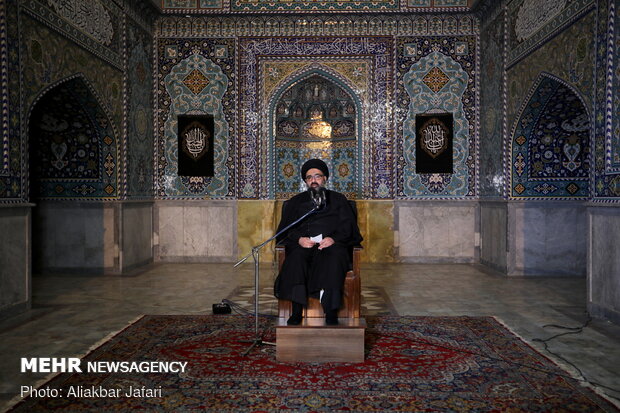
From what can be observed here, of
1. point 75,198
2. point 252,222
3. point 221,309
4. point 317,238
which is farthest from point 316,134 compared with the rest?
point 317,238

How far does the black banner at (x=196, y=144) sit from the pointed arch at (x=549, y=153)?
15.0 ft

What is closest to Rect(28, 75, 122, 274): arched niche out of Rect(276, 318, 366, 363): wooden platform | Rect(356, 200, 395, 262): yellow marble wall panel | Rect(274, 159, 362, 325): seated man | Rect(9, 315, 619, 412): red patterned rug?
Rect(9, 315, 619, 412): red patterned rug

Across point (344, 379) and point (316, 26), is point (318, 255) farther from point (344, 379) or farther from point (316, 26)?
point (316, 26)

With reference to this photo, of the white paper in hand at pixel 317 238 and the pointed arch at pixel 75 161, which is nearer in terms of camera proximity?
the white paper in hand at pixel 317 238

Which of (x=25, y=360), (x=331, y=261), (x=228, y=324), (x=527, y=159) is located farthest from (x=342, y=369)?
(x=527, y=159)

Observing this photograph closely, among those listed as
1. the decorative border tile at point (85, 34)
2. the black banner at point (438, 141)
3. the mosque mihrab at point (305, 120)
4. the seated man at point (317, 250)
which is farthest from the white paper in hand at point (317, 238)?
Answer: the black banner at point (438, 141)

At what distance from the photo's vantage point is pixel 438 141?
7.86 meters

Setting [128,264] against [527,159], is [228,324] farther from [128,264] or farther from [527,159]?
[527,159]

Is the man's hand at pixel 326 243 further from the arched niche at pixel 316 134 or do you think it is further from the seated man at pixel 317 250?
the arched niche at pixel 316 134

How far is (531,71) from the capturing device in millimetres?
6000

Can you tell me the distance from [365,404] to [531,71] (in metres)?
5.05

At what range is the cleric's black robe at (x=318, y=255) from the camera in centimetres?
318

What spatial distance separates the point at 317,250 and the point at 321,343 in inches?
26.8

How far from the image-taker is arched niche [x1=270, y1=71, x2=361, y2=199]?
→ 878cm
